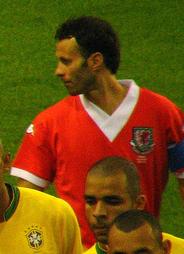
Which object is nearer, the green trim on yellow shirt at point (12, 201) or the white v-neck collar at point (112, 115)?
the green trim on yellow shirt at point (12, 201)

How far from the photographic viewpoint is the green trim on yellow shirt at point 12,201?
18.4 ft

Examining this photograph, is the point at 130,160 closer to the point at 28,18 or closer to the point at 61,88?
the point at 61,88

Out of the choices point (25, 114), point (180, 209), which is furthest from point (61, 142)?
point (25, 114)

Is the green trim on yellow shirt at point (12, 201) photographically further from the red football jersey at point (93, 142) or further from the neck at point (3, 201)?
the red football jersey at point (93, 142)

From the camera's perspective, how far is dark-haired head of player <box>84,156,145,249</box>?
573 centimetres

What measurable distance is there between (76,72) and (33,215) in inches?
51.7

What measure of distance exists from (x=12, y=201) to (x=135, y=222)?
1.96 ft

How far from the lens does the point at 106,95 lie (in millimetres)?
6797

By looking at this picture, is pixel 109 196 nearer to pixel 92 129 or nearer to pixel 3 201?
pixel 3 201

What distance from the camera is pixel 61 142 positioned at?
6633 mm

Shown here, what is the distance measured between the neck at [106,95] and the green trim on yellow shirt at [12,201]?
3.97ft

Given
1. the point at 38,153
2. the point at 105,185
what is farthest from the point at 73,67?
the point at 105,185

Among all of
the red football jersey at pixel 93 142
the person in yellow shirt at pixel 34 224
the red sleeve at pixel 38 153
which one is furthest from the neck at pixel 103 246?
the red sleeve at pixel 38 153

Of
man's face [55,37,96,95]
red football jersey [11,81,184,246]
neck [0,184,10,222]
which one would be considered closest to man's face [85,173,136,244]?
neck [0,184,10,222]
